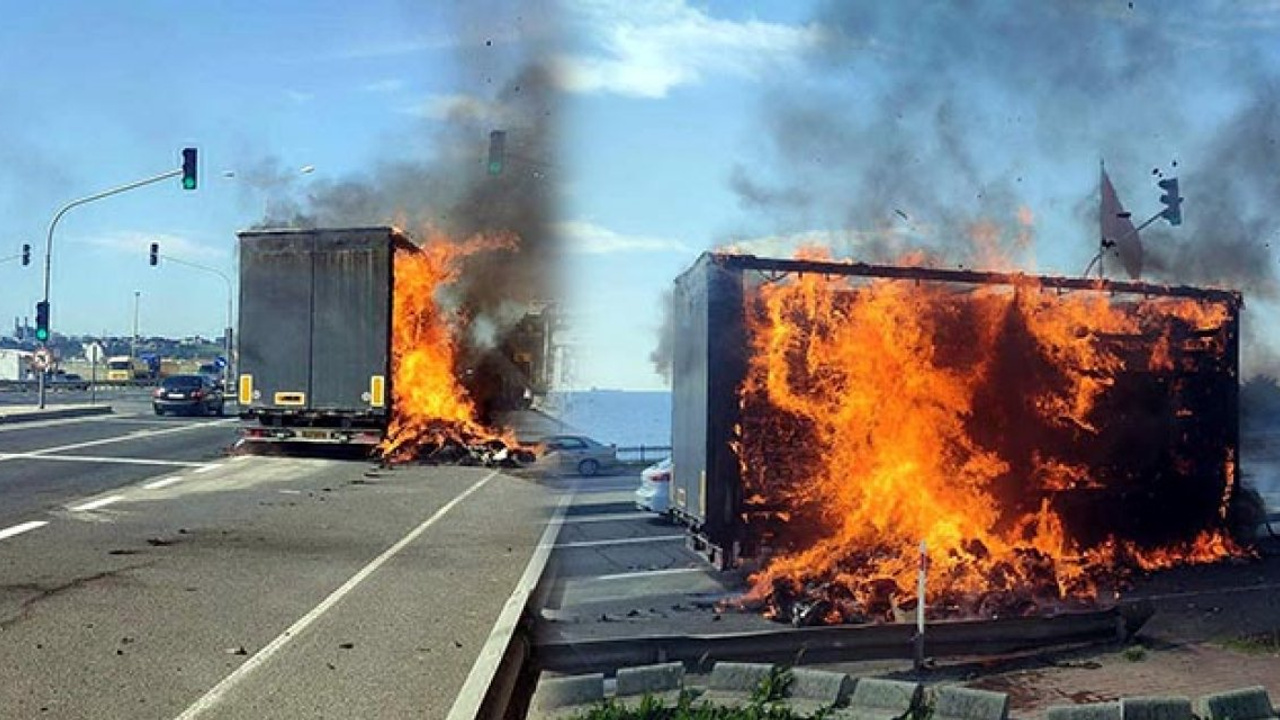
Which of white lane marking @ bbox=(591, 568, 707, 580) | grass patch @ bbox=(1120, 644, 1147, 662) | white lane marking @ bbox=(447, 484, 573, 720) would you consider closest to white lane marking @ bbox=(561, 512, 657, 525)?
white lane marking @ bbox=(591, 568, 707, 580)

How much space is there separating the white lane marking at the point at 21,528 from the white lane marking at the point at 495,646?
5.25m

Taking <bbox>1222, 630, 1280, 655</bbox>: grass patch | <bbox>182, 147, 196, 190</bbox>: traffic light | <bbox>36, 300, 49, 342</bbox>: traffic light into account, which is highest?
<bbox>182, 147, 196, 190</bbox>: traffic light

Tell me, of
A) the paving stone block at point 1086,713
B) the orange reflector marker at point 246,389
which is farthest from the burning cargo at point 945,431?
the orange reflector marker at point 246,389

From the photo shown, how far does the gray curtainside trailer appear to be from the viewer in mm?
19047

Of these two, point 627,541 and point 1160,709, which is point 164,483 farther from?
point 1160,709

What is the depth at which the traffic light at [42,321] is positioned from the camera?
3422 centimetres

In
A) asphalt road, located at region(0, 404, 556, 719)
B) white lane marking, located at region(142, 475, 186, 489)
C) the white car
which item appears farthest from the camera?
white lane marking, located at region(142, 475, 186, 489)

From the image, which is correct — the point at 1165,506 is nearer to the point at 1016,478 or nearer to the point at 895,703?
the point at 1016,478

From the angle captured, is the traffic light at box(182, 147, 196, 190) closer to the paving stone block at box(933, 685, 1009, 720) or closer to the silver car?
the silver car

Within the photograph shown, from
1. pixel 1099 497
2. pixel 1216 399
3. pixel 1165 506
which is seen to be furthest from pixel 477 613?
pixel 1216 399

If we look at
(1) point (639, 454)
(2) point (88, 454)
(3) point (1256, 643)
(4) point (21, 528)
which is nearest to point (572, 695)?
(3) point (1256, 643)

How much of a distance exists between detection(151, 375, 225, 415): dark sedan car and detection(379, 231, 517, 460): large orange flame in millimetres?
19021

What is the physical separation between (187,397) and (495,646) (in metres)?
33.6

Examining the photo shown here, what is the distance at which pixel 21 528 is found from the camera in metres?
11.7
